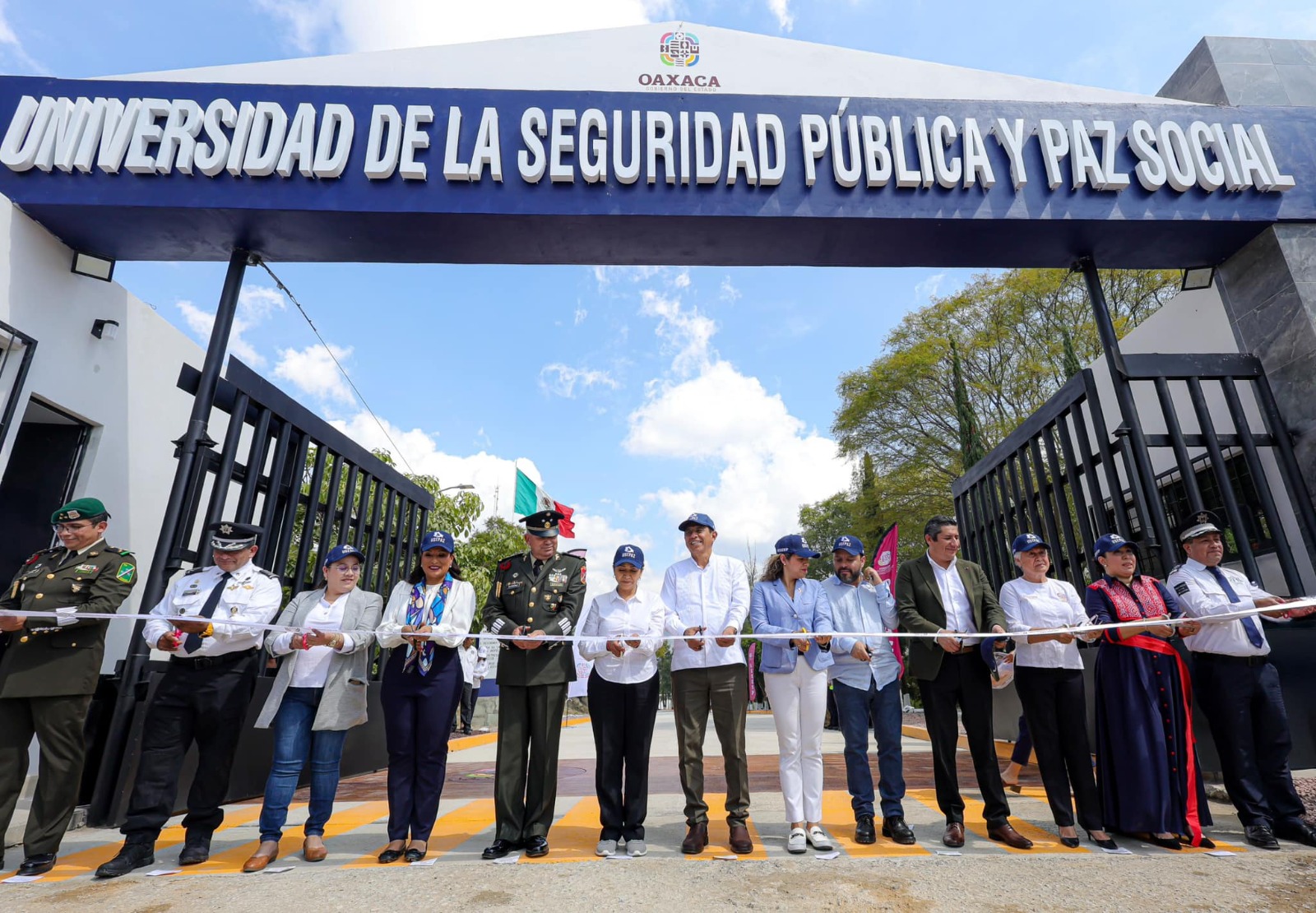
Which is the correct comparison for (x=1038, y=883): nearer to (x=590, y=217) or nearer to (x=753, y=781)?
(x=753, y=781)

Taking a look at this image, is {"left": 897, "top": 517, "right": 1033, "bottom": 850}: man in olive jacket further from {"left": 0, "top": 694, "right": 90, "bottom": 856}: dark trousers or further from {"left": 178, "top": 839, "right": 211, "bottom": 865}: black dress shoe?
{"left": 0, "top": 694, "right": 90, "bottom": 856}: dark trousers

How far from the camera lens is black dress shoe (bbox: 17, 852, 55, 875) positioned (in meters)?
3.20

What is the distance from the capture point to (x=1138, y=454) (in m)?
5.42

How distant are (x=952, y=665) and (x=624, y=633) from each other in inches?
69.5

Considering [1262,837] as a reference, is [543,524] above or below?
above

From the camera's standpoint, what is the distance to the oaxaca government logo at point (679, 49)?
20.3ft

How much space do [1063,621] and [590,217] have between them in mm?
4218

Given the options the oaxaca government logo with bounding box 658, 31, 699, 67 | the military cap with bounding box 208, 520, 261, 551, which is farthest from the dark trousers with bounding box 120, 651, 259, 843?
the oaxaca government logo with bounding box 658, 31, 699, 67

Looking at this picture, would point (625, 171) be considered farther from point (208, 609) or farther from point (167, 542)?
point (167, 542)

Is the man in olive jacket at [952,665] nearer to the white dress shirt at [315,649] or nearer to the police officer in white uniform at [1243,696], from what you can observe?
the police officer in white uniform at [1243,696]

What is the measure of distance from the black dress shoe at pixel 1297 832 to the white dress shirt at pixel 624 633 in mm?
3345

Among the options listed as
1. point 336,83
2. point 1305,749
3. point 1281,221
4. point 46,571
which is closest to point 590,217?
point 336,83

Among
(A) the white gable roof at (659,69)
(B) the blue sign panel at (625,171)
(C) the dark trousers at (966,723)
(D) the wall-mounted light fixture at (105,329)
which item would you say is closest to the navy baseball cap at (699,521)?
(C) the dark trousers at (966,723)

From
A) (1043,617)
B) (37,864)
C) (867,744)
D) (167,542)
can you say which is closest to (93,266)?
(167,542)
